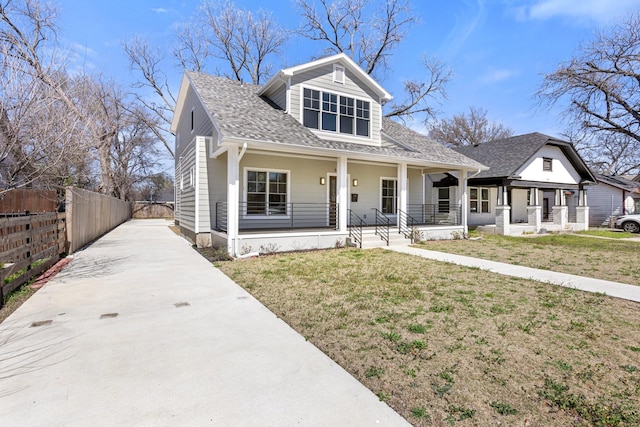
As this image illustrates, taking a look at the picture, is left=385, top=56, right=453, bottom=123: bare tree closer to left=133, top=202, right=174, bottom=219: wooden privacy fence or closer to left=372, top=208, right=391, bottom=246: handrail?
left=372, top=208, right=391, bottom=246: handrail

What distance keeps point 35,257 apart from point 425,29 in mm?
22375

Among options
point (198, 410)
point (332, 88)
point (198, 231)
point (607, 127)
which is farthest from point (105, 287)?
point (607, 127)

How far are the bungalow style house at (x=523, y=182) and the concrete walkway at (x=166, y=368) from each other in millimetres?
15690

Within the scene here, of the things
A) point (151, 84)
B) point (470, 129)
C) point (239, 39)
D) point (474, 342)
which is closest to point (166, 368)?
point (474, 342)

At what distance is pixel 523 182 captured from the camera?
16891 millimetres

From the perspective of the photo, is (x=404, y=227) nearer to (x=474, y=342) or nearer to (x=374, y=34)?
(x=474, y=342)

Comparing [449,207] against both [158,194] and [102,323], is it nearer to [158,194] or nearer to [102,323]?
[102,323]

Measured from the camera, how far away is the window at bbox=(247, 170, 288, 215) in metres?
11.0

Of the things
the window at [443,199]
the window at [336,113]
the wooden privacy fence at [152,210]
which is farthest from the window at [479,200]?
the wooden privacy fence at [152,210]

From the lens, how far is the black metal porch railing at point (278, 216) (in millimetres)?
10727

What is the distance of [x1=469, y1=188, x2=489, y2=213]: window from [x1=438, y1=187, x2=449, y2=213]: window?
1495 mm

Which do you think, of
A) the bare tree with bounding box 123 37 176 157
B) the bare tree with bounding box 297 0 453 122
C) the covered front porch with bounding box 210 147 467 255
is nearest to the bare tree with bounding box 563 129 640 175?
the bare tree with bounding box 297 0 453 122

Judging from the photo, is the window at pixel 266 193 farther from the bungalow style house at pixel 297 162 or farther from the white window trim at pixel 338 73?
the white window trim at pixel 338 73

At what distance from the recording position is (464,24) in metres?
14.2
